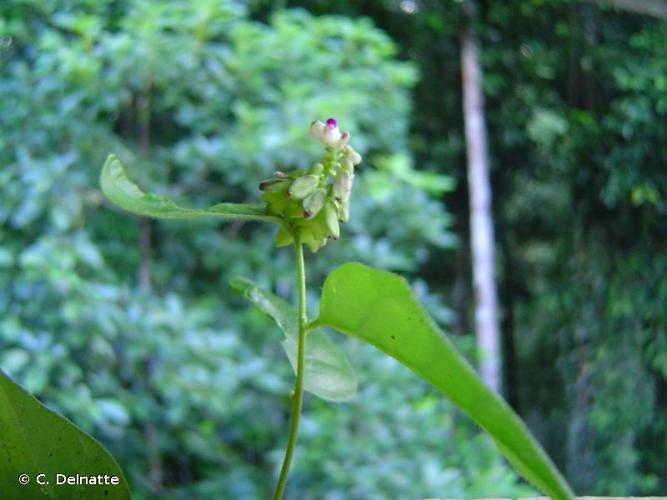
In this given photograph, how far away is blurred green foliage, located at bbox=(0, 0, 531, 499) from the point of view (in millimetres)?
1116

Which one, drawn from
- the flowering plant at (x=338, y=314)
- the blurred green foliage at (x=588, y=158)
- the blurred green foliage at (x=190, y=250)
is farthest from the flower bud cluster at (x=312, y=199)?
the blurred green foliage at (x=588, y=158)

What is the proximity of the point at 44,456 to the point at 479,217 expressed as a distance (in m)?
1.80

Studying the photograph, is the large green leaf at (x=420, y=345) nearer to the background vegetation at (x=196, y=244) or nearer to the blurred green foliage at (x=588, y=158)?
the background vegetation at (x=196, y=244)

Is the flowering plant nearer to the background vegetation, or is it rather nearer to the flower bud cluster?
the flower bud cluster

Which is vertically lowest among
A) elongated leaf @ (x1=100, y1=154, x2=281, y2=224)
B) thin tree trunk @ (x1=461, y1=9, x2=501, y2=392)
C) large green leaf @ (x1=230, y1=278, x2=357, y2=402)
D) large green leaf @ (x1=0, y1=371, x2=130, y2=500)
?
thin tree trunk @ (x1=461, y1=9, x2=501, y2=392)

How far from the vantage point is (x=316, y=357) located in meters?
0.23

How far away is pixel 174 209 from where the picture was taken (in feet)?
0.68

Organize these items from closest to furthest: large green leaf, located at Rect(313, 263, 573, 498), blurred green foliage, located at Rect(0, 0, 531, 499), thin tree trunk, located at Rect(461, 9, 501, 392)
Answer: large green leaf, located at Rect(313, 263, 573, 498) → blurred green foliage, located at Rect(0, 0, 531, 499) → thin tree trunk, located at Rect(461, 9, 501, 392)

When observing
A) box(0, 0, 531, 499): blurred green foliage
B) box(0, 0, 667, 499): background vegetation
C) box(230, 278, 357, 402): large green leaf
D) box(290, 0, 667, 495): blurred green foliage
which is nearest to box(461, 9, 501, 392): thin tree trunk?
box(290, 0, 667, 495): blurred green foliage

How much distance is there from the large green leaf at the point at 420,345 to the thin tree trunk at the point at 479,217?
1.63 m

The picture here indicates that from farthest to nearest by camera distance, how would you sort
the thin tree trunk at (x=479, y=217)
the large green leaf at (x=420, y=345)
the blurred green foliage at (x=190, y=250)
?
the thin tree trunk at (x=479, y=217) → the blurred green foliage at (x=190, y=250) → the large green leaf at (x=420, y=345)

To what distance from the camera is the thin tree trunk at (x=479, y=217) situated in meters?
1.90

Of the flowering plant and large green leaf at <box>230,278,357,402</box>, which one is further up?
the flowering plant

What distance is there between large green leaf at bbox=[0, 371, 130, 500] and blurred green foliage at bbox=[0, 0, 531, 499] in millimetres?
883
